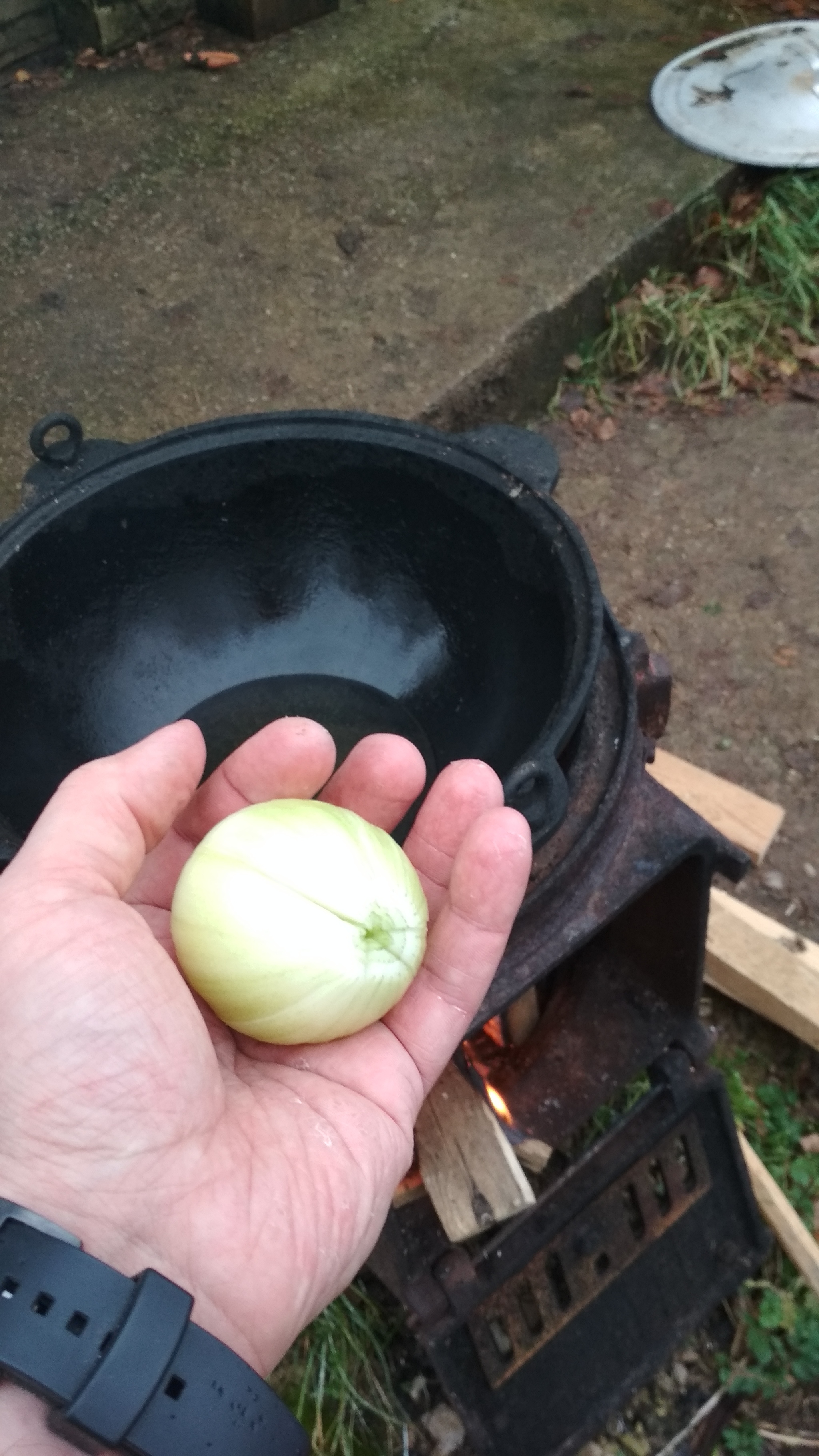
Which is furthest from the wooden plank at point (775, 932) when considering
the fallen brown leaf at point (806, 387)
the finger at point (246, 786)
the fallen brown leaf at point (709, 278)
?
the fallen brown leaf at point (709, 278)

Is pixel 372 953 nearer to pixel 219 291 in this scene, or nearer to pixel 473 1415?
pixel 473 1415

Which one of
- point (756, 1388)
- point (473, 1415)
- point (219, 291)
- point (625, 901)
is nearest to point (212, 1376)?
point (625, 901)

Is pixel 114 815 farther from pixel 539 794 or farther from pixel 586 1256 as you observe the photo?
pixel 586 1256

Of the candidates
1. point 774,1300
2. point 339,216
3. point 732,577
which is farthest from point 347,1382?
point 339,216

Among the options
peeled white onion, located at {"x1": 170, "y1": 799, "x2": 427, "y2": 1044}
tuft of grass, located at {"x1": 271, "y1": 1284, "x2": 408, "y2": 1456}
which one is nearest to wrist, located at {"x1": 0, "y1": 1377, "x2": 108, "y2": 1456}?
peeled white onion, located at {"x1": 170, "y1": 799, "x2": 427, "y2": 1044}

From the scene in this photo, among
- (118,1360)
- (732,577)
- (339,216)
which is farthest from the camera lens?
(339,216)

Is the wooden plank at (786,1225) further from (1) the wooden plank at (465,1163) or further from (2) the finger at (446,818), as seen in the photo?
(2) the finger at (446,818)
